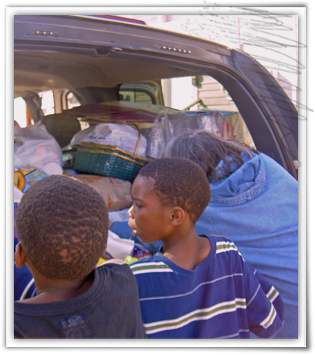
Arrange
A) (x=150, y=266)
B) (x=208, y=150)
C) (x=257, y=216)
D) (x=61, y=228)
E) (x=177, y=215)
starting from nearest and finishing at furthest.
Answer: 1. (x=61, y=228)
2. (x=150, y=266)
3. (x=177, y=215)
4. (x=257, y=216)
5. (x=208, y=150)

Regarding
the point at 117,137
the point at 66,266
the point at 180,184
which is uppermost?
the point at 117,137

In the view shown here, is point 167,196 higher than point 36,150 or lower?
lower

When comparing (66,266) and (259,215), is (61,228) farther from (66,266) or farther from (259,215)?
(259,215)

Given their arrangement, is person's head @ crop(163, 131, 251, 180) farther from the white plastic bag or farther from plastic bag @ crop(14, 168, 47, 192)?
plastic bag @ crop(14, 168, 47, 192)

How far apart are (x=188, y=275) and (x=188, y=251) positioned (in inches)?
3.6

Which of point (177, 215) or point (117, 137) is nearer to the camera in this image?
point (177, 215)

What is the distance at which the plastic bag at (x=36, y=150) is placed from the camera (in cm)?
195

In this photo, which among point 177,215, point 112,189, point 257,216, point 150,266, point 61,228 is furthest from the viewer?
point 112,189

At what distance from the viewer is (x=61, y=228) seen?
678mm

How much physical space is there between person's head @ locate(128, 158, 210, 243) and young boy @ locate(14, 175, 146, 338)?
1.21 ft

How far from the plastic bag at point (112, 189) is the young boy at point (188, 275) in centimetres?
75

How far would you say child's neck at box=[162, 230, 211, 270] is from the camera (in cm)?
101

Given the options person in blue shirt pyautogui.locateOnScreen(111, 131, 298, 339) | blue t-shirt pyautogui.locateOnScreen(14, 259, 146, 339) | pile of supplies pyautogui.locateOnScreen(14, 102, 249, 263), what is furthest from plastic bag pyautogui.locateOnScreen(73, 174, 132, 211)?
blue t-shirt pyautogui.locateOnScreen(14, 259, 146, 339)

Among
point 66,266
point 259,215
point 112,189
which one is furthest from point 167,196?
point 112,189
